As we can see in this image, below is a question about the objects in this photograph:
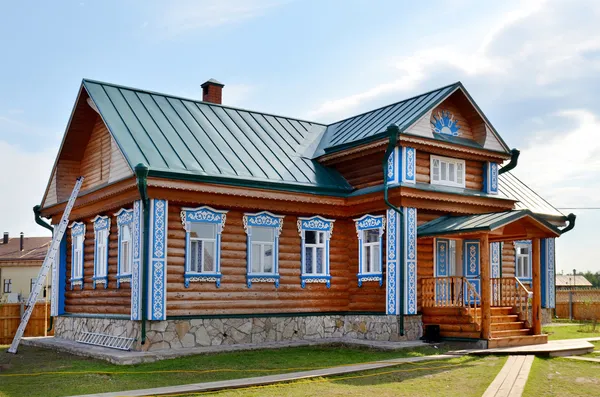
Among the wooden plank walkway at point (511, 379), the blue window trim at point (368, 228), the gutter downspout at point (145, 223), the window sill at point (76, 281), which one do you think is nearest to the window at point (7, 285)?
the window sill at point (76, 281)

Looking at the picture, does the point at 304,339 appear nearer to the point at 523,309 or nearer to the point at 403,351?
the point at 403,351

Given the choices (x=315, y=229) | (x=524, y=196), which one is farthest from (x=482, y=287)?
(x=524, y=196)

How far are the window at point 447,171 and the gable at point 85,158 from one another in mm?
8515

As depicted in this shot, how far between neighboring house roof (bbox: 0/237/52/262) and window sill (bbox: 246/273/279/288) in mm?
38930

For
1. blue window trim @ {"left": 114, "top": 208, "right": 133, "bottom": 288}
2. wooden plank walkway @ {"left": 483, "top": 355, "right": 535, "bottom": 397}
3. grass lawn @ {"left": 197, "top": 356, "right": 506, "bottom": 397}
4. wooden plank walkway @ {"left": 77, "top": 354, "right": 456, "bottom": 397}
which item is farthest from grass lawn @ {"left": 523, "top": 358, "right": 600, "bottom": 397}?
blue window trim @ {"left": 114, "top": 208, "right": 133, "bottom": 288}

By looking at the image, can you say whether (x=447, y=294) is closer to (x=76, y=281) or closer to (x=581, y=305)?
(x=76, y=281)

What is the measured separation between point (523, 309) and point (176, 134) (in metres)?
11.0

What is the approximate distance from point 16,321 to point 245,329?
364 inches

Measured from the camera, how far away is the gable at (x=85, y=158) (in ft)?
64.9

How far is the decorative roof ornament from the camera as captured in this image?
21000 millimetres

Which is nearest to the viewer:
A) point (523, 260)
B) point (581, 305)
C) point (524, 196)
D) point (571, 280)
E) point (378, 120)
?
point (378, 120)

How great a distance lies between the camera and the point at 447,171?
21.1 m

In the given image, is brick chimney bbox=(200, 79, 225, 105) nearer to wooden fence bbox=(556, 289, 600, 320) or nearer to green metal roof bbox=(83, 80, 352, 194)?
green metal roof bbox=(83, 80, 352, 194)

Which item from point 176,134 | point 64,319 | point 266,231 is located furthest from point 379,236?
point 64,319
